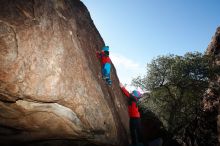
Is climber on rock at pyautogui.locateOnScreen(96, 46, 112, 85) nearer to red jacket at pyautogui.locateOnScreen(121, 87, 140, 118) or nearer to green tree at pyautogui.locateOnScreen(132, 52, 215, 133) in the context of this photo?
red jacket at pyautogui.locateOnScreen(121, 87, 140, 118)

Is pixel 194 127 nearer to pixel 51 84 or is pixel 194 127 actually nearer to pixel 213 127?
pixel 213 127

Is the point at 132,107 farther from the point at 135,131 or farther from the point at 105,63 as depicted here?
the point at 105,63

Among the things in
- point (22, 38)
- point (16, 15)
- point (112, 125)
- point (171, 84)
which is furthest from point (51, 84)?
point (171, 84)

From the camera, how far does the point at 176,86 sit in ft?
77.6

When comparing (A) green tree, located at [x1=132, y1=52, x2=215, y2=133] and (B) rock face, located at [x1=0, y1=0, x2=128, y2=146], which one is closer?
(B) rock face, located at [x1=0, y1=0, x2=128, y2=146]

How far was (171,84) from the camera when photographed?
75.0 feet

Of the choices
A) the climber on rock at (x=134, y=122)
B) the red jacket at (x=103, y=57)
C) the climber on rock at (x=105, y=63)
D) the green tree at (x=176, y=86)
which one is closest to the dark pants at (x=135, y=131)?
the climber on rock at (x=134, y=122)

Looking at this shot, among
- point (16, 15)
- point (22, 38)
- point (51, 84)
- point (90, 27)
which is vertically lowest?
point (51, 84)

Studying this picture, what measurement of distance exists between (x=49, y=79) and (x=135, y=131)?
788 cm

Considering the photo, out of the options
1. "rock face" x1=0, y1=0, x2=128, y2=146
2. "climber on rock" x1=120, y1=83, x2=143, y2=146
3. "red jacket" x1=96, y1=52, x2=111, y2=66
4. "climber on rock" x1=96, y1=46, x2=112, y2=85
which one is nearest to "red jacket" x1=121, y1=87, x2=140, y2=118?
"climber on rock" x1=120, y1=83, x2=143, y2=146

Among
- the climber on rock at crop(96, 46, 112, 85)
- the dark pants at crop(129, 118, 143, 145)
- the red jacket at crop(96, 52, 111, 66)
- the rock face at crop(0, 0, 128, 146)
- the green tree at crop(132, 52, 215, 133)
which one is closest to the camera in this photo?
the rock face at crop(0, 0, 128, 146)

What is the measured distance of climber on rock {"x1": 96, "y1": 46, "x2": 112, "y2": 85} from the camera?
11.4m

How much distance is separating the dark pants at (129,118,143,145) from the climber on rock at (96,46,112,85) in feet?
11.9

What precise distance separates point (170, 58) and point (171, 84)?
138 inches
